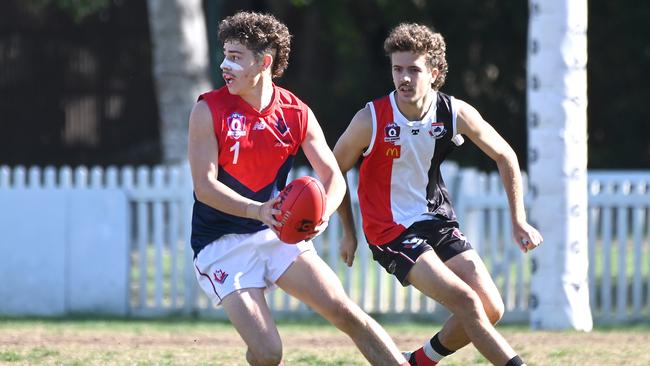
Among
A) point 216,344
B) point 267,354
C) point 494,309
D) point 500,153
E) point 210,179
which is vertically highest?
point 500,153

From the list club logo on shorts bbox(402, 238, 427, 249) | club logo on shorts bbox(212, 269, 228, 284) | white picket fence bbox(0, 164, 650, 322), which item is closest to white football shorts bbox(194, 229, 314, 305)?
club logo on shorts bbox(212, 269, 228, 284)

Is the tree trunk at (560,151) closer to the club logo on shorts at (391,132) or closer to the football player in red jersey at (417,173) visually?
the football player in red jersey at (417,173)

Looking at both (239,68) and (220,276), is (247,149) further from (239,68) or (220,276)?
(220,276)

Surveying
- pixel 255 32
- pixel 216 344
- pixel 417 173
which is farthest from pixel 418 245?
pixel 216 344

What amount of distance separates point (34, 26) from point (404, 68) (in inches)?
667

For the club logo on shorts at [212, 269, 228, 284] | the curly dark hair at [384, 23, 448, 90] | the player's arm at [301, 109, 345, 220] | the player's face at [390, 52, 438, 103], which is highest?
the curly dark hair at [384, 23, 448, 90]

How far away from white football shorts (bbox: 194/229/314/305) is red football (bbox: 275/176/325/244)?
0.33 metres

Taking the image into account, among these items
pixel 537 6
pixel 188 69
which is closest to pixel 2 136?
pixel 188 69

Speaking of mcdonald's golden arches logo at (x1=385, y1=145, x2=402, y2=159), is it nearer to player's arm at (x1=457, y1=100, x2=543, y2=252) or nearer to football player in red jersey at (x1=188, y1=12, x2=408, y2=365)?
player's arm at (x1=457, y1=100, x2=543, y2=252)

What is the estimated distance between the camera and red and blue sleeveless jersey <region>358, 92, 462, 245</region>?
6.63m

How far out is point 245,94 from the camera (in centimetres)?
623

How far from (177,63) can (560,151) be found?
19.3ft

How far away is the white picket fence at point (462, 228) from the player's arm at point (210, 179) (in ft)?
17.9

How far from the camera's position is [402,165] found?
668cm
